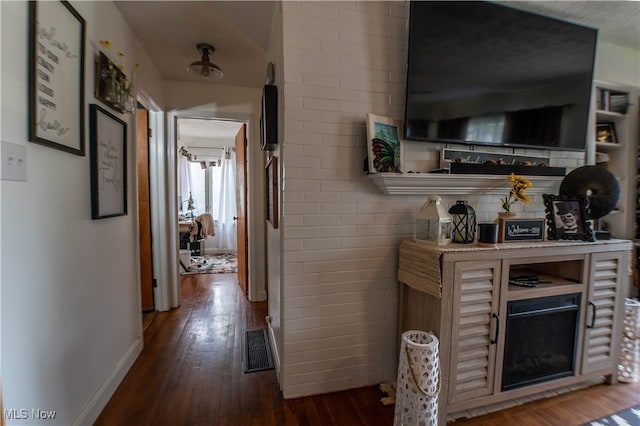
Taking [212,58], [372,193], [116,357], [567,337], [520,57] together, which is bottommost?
[116,357]

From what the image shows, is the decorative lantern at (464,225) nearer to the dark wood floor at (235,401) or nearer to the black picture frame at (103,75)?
the dark wood floor at (235,401)

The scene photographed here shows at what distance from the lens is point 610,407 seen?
63.6 inches

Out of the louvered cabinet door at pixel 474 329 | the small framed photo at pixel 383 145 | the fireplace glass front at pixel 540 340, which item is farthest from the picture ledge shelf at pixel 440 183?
the fireplace glass front at pixel 540 340

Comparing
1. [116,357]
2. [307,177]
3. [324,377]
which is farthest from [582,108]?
[116,357]

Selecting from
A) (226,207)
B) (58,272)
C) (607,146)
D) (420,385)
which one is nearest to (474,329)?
(420,385)

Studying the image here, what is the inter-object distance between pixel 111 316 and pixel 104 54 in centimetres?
152

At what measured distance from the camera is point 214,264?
4.94 m

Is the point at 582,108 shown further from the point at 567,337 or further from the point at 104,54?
the point at 104,54

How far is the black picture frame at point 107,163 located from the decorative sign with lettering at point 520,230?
7.16ft

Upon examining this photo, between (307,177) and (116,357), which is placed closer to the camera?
(307,177)

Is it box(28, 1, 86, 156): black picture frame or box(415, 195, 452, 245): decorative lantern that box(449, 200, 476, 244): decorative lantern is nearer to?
box(415, 195, 452, 245): decorative lantern

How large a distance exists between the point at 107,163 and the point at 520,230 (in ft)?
7.82

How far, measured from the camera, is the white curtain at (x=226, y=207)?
6066 millimetres

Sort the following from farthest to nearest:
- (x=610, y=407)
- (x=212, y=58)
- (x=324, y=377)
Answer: (x=212, y=58)
(x=324, y=377)
(x=610, y=407)
